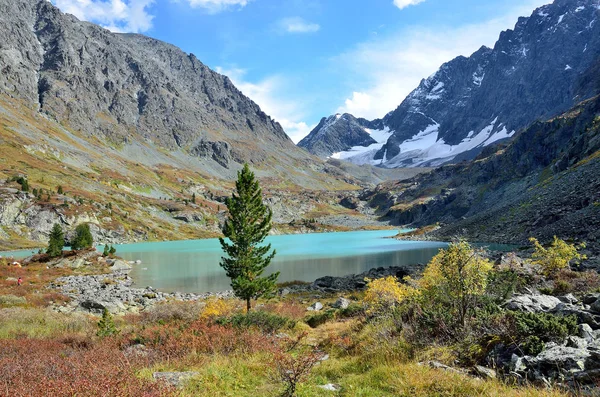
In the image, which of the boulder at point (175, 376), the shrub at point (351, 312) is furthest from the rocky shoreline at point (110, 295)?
the boulder at point (175, 376)

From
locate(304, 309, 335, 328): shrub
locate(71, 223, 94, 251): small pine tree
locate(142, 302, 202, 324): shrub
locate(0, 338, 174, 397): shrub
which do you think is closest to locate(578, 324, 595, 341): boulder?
locate(0, 338, 174, 397): shrub

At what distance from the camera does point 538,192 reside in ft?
294

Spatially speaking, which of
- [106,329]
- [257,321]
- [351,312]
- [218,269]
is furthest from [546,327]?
[218,269]

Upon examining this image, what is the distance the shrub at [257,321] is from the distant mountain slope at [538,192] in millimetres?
9500

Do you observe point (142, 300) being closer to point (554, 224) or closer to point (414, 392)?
point (414, 392)

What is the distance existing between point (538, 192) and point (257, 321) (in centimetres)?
9812

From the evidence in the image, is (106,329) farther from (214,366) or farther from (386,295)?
(386,295)

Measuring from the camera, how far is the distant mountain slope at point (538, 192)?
197 feet

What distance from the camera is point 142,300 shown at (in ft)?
123

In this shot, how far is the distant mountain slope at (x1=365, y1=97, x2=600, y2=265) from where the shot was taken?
60.0 metres

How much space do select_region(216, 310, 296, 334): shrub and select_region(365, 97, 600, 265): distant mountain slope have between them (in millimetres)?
9500

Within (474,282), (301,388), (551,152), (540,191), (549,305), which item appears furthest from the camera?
(551,152)

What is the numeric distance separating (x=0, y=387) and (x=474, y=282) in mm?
12520

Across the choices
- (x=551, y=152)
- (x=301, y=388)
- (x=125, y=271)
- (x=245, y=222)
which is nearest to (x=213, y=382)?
(x=301, y=388)
